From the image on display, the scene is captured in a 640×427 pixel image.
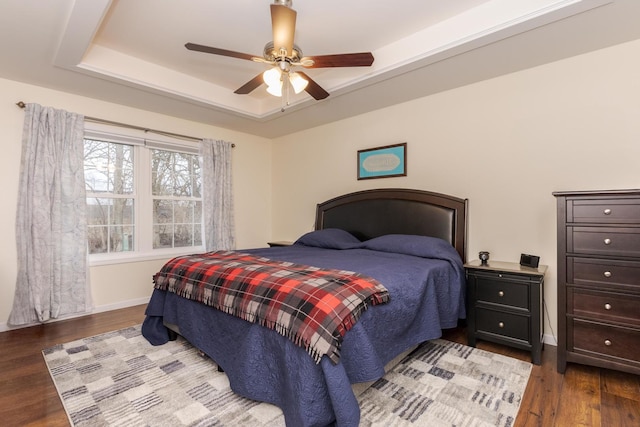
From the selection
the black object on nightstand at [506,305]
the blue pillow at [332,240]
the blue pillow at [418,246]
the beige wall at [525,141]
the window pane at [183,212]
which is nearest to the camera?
the black object on nightstand at [506,305]

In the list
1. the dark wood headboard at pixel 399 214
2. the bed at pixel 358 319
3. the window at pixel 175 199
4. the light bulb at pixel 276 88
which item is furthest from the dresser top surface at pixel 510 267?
the window at pixel 175 199

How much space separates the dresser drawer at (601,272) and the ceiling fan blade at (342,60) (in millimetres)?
1957

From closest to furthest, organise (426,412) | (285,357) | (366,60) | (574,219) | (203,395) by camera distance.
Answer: (285,357) → (426,412) → (203,395) → (574,219) → (366,60)

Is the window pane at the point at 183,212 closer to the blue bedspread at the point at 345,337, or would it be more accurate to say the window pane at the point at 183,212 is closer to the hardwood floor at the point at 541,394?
the blue bedspread at the point at 345,337

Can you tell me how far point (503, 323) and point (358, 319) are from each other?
4.99 feet

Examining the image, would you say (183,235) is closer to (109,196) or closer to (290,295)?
(109,196)

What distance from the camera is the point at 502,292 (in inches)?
94.3

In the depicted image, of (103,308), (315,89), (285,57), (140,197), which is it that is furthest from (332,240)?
(103,308)

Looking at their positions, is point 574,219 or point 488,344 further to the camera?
point 488,344

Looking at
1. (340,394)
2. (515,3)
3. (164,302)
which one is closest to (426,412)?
(340,394)

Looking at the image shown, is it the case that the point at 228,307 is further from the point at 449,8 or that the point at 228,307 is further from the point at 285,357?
the point at 449,8

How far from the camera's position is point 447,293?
2443mm

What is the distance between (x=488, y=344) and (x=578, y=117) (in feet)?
6.52

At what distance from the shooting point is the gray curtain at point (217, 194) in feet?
14.1
